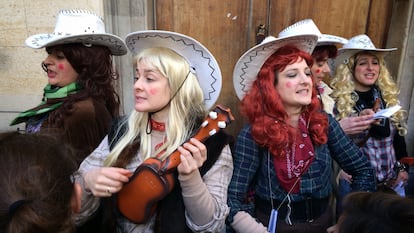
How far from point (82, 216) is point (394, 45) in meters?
3.09

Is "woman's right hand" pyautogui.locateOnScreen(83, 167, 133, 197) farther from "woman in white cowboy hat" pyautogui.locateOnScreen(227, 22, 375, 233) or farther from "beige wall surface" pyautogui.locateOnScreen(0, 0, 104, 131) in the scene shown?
"beige wall surface" pyautogui.locateOnScreen(0, 0, 104, 131)

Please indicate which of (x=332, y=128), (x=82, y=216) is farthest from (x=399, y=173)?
(x=82, y=216)

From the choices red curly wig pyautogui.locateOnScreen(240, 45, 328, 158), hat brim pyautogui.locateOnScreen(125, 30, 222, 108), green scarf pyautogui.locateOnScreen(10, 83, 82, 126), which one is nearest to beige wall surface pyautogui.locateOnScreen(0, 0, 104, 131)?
green scarf pyautogui.locateOnScreen(10, 83, 82, 126)

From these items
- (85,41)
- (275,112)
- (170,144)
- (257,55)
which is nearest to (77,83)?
(85,41)

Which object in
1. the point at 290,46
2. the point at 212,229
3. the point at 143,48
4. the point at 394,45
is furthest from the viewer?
the point at 394,45

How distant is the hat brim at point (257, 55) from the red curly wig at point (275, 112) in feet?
0.10

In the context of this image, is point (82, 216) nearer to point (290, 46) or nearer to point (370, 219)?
point (370, 219)

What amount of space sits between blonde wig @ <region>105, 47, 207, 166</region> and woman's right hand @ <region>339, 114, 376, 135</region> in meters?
1.07

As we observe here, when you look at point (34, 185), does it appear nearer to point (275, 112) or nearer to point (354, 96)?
point (275, 112)

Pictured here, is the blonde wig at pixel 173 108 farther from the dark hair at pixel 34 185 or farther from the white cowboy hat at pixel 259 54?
the dark hair at pixel 34 185

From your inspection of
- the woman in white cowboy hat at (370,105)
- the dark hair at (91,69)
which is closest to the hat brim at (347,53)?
the woman in white cowboy hat at (370,105)

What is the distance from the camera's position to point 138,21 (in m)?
2.77

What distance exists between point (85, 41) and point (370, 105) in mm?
2054

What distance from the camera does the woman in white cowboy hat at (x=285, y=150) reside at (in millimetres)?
1555
